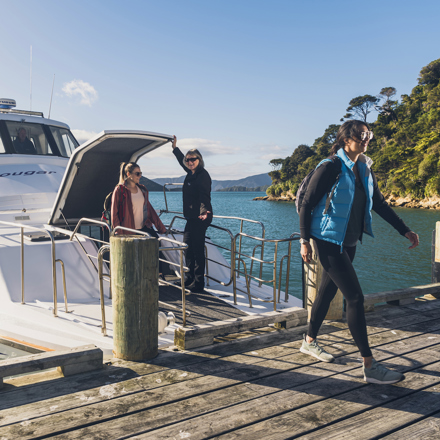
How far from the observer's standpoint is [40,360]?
2730mm

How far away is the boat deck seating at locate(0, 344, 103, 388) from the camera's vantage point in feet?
8.80

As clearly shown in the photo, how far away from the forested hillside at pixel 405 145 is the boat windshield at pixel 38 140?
43.4 meters

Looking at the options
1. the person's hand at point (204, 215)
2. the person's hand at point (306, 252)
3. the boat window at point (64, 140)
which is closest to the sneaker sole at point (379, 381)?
the person's hand at point (306, 252)

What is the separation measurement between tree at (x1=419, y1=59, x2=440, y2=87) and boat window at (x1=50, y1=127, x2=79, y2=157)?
72.9 meters

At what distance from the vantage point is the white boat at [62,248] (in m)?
4.23

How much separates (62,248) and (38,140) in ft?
11.4

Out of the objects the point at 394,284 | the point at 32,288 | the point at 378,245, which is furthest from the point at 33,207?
the point at 378,245

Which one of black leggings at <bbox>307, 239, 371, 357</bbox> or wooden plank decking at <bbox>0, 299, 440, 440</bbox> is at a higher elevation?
black leggings at <bbox>307, 239, 371, 357</bbox>

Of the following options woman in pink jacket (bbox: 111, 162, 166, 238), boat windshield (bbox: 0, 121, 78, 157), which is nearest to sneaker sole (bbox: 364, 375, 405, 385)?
woman in pink jacket (bbox: 111, 162, 166, 238)

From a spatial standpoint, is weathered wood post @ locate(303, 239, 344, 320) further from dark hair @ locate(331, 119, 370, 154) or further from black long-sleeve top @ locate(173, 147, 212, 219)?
black long-sleeve top @ locate(173, 147, 212, 219)

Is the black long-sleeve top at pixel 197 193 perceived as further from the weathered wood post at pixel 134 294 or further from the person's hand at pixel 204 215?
the weathered wood post at pixel 134 294

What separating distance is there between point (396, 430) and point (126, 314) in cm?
186

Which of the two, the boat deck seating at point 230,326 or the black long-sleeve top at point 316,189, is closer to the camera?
the black long-sleeve top at point 316,189

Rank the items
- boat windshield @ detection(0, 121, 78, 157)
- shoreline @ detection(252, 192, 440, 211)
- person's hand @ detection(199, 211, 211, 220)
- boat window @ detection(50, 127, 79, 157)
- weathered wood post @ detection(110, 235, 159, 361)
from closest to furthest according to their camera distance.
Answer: weathered wood post @ detection(110, 235, 159, 361) → person's hand @ detection(199, 211, 211, 220) → boat windshield @ detection(0, 121, 78, 157) → boat window @ detection(50, 127, 79, 157) → shoreline @ detection(252, 192, 440, 211)
